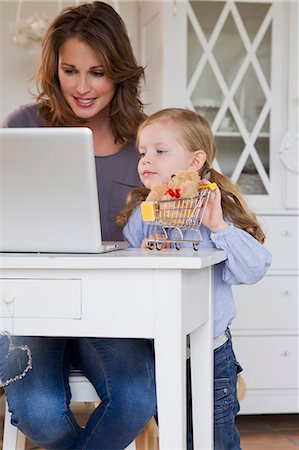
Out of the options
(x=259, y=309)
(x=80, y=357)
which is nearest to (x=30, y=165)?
(x=80, y=357)

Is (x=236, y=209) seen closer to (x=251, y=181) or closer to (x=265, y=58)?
(x=251, y=181)

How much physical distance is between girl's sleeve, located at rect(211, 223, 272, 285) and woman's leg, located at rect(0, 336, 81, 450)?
38 centimetres

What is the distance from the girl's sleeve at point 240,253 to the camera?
5.05ft

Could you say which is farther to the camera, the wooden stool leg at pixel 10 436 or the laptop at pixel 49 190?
the wooden stool leg at pixel 10 436

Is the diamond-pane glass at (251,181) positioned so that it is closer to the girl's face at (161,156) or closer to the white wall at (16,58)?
the white wall at (16,58)

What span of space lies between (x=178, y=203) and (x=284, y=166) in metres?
1.62

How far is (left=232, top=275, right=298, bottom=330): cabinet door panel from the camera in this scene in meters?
2.88

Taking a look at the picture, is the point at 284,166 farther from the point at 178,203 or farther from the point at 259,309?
the point at 178,203

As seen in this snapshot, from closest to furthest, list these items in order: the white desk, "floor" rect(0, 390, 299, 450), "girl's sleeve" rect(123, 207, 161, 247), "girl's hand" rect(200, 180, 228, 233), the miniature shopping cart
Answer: the white desk → the miniature shopping cart → "girl's hand" rect(200, 180, 228, 233) → "girl's sleeve" rect(123, 207, 161, 247) → "floor" rect(0, 390, 299, 450)

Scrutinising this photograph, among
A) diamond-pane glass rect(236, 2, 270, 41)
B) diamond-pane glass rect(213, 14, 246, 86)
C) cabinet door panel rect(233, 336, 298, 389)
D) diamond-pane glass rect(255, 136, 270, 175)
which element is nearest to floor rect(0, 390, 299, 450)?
cabinet door panel rect(233, 336, 298, 389)

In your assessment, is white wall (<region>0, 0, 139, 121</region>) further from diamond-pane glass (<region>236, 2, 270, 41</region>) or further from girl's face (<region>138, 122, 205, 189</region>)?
girl's face (<region>138, 122, 205, 189</region>)

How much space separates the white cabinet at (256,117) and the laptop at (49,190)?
1.58m

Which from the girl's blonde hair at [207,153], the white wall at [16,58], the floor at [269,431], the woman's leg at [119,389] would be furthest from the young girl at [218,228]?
the white wall at [16,58]

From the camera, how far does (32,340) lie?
1586 millimetres
